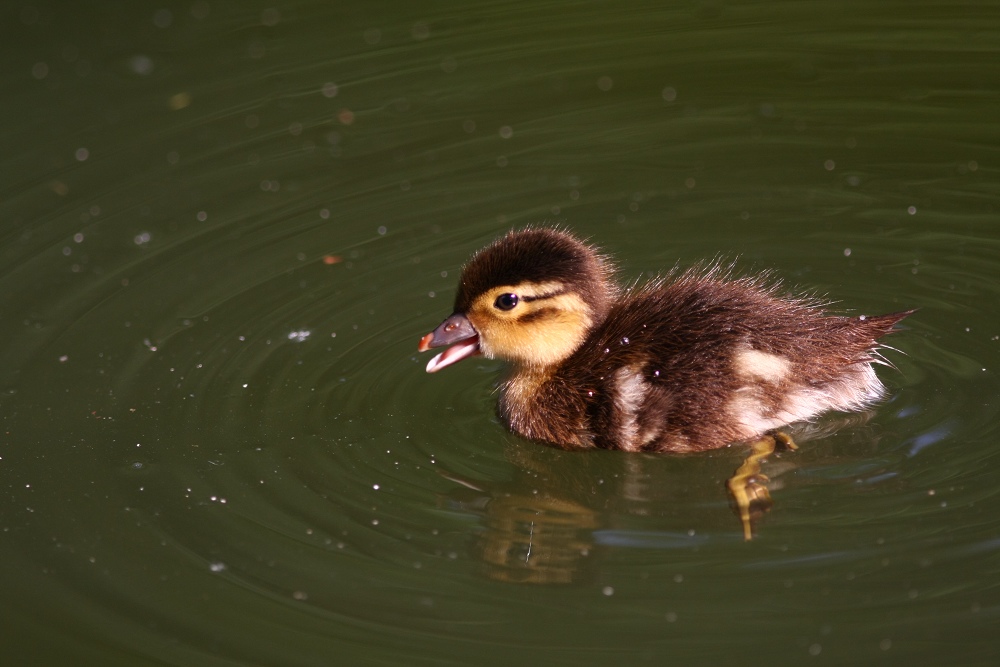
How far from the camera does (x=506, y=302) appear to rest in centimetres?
422

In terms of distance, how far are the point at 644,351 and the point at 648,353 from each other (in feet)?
0.06

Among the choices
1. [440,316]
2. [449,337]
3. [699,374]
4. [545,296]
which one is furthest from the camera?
[440,316]

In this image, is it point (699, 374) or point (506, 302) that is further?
point (506, 302)

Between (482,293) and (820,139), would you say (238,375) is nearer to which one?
(482,293)

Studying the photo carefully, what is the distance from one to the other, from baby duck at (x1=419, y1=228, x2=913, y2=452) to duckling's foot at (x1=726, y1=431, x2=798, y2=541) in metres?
0.04

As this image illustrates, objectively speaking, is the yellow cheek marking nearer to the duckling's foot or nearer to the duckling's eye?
the duckling's eye

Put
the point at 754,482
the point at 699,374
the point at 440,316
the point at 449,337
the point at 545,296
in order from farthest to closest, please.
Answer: the point at 440,316, the point at 449,337, the point at 545,296, the point at 699,374, the point at 754,482

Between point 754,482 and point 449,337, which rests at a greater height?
point 449,337

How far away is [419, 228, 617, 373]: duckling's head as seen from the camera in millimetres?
4164

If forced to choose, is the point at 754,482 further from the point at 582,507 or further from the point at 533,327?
the point at 533,327

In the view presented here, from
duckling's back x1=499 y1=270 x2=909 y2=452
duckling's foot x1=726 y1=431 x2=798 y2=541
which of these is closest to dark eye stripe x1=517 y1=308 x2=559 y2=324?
duckling's back x1=499 y1=270 x2=909 y2=452

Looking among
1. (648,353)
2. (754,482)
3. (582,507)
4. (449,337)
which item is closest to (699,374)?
(648,353)

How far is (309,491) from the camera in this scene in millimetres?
3979

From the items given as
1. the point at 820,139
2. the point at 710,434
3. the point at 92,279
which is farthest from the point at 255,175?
the point at 710,434
